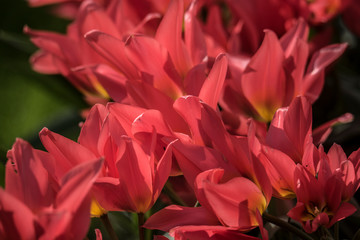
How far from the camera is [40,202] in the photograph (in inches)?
9.0

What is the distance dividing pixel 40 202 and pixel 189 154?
0.07 metres

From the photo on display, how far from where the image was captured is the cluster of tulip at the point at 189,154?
0.23 metres

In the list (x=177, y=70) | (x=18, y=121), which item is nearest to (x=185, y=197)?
(x=177, y=70)

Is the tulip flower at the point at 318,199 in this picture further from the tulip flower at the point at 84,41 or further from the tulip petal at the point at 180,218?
the tulip flower at the point at 84,41

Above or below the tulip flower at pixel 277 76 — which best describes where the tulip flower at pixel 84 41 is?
above

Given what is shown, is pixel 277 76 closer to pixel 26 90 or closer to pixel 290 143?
pixel 290 143

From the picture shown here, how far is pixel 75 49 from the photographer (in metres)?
0.41

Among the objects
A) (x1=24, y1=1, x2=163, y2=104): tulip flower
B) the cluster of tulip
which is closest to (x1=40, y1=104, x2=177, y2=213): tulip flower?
the cluster of tulip

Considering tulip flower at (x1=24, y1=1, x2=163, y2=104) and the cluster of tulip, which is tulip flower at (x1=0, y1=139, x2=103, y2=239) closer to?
the cluster of tulip

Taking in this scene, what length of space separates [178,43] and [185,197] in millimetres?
95

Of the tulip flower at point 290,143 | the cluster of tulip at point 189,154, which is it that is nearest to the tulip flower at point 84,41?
the cluster of tulip at point 189,154

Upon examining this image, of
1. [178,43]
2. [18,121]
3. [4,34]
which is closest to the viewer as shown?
[178,43]

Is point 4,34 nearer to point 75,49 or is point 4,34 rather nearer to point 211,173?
point 75,49

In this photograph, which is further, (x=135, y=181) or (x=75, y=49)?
(x=75, y=49)
